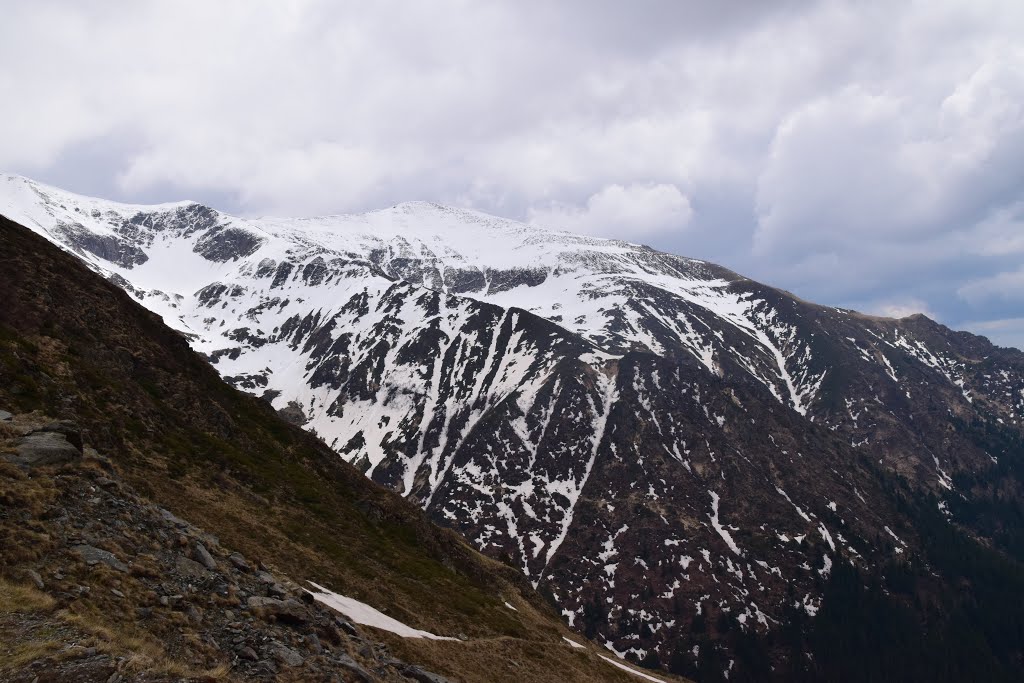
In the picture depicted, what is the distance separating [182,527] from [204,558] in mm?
2857

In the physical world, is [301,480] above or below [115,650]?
above

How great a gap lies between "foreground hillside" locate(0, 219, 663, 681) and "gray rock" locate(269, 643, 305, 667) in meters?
0.14

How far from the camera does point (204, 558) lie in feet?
84.0

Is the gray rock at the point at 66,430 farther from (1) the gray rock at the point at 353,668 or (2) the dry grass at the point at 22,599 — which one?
(1) the gray rock at the point at 353,668

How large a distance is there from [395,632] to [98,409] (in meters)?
33.0

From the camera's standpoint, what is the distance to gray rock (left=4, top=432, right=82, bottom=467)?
24.9 metres

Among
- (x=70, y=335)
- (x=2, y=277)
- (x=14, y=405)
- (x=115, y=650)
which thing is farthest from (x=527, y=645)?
(x=2, y=277)

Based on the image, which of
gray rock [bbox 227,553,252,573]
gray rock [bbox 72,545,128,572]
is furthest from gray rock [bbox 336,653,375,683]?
gray rock [bbox 72,545,128,572]

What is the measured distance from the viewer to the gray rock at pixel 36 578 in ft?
61.8

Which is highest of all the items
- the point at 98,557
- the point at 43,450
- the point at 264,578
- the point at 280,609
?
the point at 43,450

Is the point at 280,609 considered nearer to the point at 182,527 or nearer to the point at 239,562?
the point at 239,562

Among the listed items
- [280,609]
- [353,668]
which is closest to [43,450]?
[280,609]

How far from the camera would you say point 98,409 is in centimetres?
4994

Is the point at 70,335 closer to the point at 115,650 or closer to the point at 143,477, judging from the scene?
the point at 143,477
